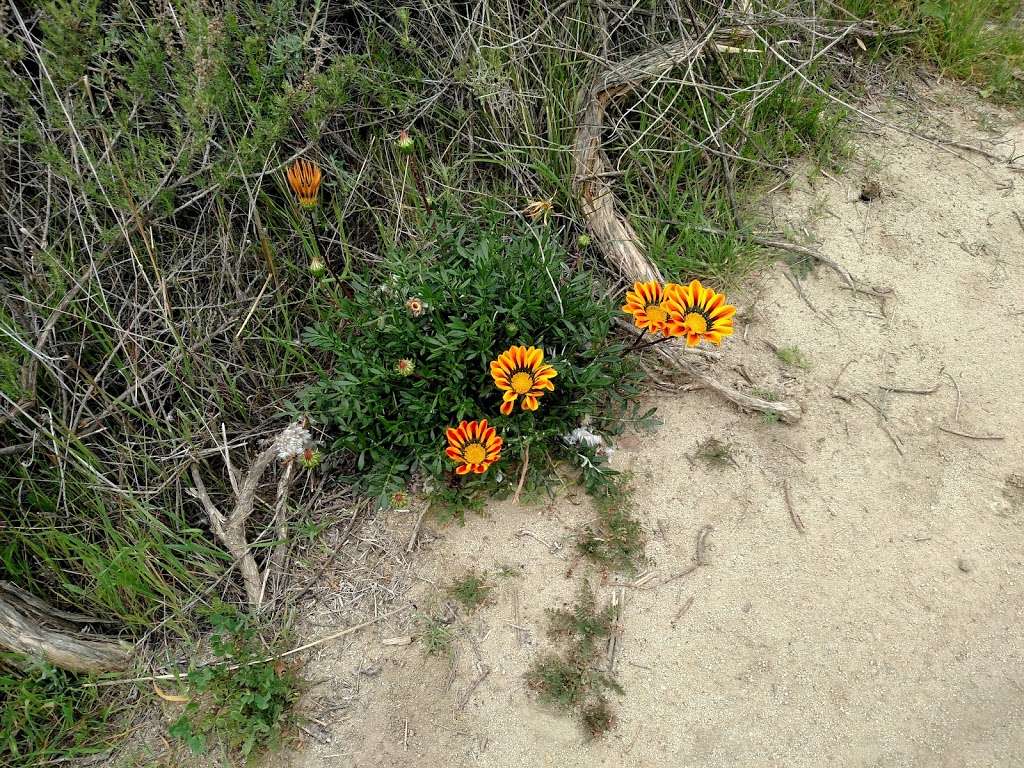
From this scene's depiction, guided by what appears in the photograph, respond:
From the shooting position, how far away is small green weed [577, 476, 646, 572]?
2232mm

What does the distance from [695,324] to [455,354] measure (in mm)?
700

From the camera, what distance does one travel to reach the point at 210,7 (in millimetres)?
2482

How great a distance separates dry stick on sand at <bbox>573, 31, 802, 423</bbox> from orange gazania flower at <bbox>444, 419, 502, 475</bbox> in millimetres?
884

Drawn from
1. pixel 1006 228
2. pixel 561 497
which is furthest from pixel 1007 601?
pixel 1006 228

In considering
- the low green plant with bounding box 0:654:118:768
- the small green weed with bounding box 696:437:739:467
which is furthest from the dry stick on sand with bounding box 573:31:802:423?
the low green plant with bounding box 0:654:118:768

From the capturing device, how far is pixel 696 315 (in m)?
2.17

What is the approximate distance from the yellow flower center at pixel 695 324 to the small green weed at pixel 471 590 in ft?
3.05

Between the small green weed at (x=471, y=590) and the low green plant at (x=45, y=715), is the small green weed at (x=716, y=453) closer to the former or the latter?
the small green weed at (x=471, y=590)

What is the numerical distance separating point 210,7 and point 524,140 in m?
1.14

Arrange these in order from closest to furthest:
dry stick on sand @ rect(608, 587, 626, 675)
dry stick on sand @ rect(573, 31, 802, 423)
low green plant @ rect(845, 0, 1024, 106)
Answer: dry stick on sand @ rect(608, 587, 626, 675) → dry stick on sand @ rect(573, 31, 802, 423) → low green plant @ rect(845, 0, 1024, 106)

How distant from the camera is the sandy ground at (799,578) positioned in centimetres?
193

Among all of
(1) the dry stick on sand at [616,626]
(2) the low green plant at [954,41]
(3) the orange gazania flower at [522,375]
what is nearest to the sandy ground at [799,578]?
(1) the dry stick on sand at [616,626]

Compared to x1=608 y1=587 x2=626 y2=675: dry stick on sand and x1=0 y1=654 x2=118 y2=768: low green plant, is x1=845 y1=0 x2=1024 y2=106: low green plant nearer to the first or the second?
x1=608 y1=587 x2=626 y2=675: dry stick on sand

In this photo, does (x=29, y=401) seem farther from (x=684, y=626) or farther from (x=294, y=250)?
(x=684, y=626)
